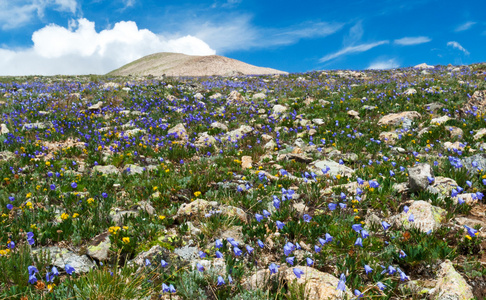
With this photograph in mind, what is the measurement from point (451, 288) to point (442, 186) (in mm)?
2878

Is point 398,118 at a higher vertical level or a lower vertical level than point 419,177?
higher

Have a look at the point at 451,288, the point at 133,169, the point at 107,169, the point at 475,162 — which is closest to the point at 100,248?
the point at 133,169

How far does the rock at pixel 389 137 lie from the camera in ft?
29.8

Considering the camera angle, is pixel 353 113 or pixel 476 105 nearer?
pixel 476 105

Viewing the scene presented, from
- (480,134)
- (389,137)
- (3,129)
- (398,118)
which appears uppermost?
(3,129)

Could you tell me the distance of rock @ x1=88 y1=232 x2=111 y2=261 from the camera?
3.72m

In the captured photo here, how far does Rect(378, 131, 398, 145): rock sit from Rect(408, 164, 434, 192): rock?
394 cm

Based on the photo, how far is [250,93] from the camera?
18094 mm

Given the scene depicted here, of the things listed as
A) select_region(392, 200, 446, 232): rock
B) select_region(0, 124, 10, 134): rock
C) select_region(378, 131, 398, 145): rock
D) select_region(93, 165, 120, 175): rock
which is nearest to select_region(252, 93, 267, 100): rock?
select_region(378, 131, 398, 145): rock

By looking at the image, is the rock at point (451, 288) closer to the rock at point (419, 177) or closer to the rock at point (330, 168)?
the rock at point (419, 177)

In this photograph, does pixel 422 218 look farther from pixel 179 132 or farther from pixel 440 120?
pixel 179 132

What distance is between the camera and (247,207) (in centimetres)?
505

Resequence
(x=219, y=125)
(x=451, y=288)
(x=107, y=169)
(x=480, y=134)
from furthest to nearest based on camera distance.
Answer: (x=219, y=125) < (x=480, y=134) < (x=107, y=169) < (x=451, y=288)

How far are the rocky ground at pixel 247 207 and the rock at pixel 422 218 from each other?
18mm
